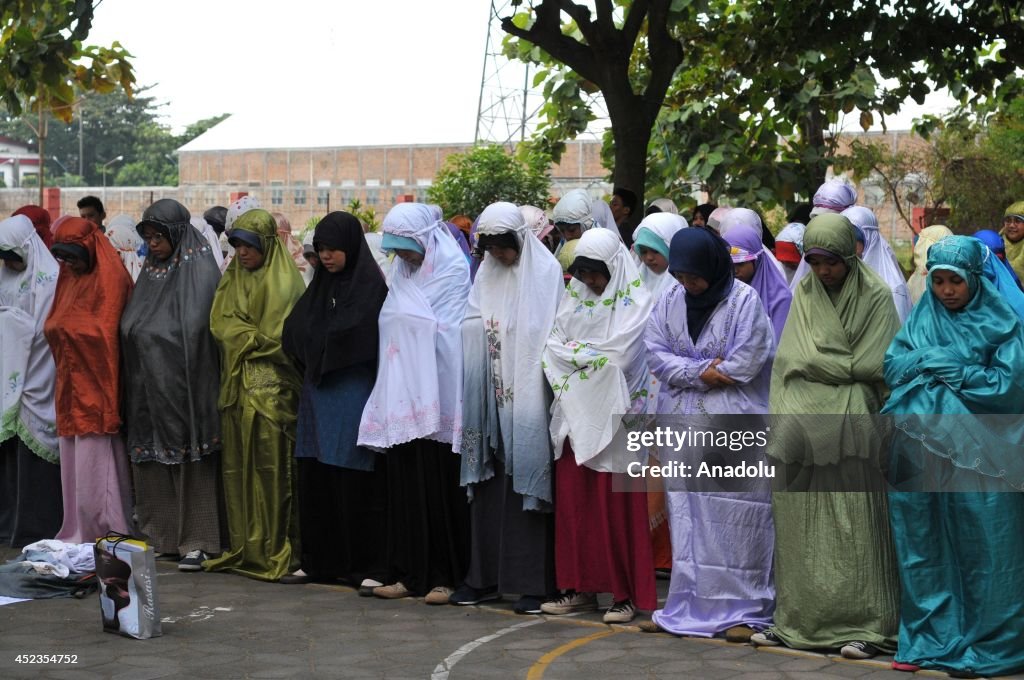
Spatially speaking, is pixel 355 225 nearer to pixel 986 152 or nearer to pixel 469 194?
pixel 986 152

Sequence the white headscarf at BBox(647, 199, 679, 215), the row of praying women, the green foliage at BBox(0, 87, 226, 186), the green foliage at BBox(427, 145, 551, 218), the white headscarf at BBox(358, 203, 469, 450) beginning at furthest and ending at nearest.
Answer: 1. the green foliage at BBox(0, 87, 226, 186)
2. the green foliage at BBox(427, 145, 551, 218)
3. the white headscarf at BBox(647, 199, 679, 215)
4. the white headscarf at BBox(358, 203, 469, 450)
5. the row of praying women

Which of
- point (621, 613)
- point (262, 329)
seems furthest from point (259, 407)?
point (621, 613)

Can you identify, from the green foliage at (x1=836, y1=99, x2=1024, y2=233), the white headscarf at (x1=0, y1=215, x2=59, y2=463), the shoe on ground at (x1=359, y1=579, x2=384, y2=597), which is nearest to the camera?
the shoe on ground at (x1=359, y1=579, x2=384, y2=597)

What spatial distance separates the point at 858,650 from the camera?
5340 mm

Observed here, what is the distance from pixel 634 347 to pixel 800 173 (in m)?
6.26

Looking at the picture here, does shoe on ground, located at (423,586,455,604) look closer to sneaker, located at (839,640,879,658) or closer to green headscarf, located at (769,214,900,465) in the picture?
green headscarf, located at (769,214,900,465)

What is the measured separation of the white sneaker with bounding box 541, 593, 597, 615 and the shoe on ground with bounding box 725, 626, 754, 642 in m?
0.85

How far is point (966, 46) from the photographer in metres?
10.0

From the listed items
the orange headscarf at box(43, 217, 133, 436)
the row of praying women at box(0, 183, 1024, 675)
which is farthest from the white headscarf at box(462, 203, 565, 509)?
the orange headscarf at box(43, 217, 133, 436)

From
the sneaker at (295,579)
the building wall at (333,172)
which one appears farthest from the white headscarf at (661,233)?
the building wall at (333,172)

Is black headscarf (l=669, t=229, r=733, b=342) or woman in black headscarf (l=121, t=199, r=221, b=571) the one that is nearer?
black headscarf (l=669, t=229, r=733, b=342)

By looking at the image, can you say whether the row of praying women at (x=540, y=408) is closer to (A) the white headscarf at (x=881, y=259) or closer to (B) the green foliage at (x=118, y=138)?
(A) the white headscarf at (x=881, y=259)

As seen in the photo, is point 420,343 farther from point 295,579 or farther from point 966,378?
point 966,378

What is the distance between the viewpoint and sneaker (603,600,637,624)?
6094mm
